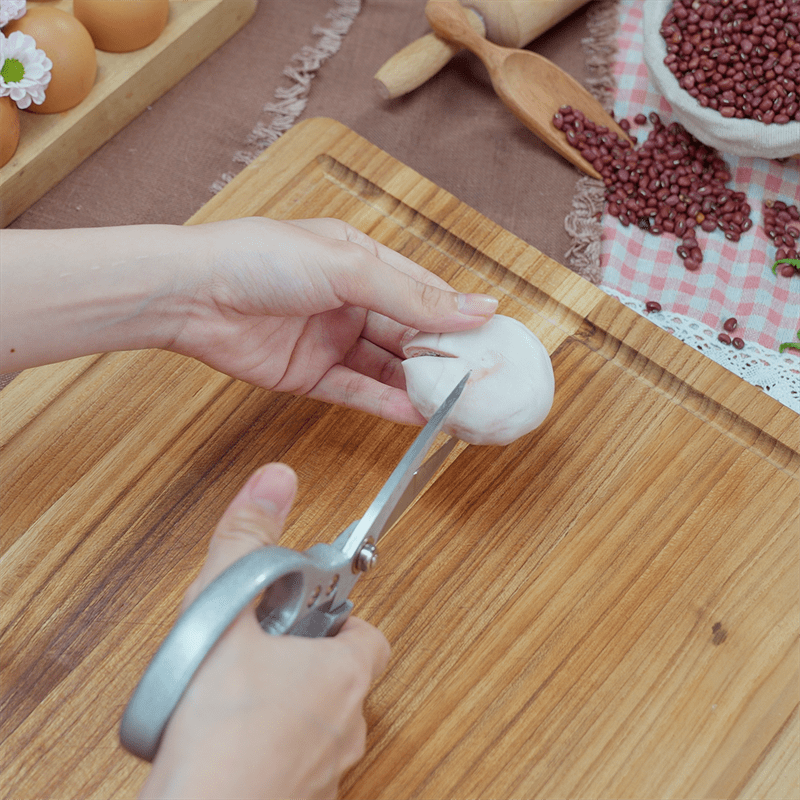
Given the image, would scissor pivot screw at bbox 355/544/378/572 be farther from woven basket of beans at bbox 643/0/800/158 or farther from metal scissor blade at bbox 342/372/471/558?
woven basket of beans at bbox 643/0/800/158

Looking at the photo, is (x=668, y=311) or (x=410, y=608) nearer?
(x=410, y=608)

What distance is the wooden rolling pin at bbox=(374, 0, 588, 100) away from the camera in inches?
67.8

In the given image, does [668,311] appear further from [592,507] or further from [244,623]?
[244,623]

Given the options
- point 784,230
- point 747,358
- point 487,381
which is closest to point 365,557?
point 487,381

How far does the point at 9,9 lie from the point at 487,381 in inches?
45.9

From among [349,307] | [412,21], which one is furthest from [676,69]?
[349,307]

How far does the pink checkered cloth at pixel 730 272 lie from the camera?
61.9 inches

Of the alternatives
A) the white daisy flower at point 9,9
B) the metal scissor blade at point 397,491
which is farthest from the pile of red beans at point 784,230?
the white daisy flower at point 9,9

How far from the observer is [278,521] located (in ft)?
2.86

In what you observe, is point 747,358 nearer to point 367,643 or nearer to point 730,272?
point 730,272

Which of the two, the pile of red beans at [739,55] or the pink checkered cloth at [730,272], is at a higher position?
the pile of red beans at [739,55]

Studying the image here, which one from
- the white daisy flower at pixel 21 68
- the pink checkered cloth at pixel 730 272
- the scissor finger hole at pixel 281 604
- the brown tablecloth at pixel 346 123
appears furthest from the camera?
the brown tablecloth at pixel 346 123

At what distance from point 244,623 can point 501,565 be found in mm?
537

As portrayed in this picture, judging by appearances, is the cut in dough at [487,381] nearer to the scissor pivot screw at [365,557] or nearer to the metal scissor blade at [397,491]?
the metal scissor blade at [397,491]
